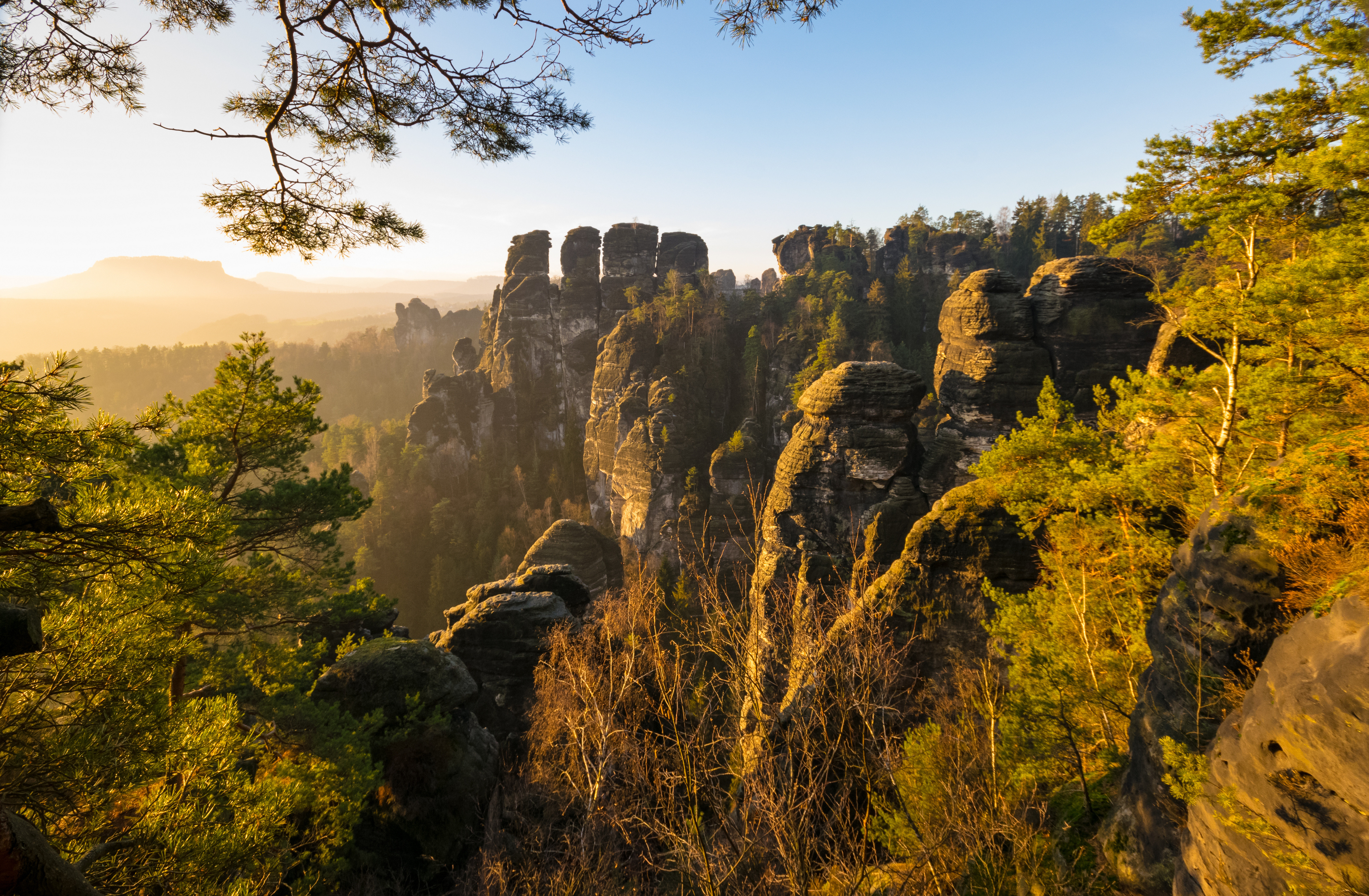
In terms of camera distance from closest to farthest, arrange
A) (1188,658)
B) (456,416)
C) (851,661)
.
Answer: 1. (1188,658)
2. (851,661)
3. (456,416)

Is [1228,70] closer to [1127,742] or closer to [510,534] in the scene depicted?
[1127,742]

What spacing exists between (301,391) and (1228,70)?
1500 centimetres

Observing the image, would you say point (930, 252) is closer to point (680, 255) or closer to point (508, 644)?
point (680, 255)

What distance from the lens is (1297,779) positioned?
13.7 ft

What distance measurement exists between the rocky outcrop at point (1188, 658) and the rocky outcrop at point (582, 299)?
146ft

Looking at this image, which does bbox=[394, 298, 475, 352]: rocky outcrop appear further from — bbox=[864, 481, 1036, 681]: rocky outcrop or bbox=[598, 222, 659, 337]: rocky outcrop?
bbox=[864, 481, 1036, 681]: rocky outcrop

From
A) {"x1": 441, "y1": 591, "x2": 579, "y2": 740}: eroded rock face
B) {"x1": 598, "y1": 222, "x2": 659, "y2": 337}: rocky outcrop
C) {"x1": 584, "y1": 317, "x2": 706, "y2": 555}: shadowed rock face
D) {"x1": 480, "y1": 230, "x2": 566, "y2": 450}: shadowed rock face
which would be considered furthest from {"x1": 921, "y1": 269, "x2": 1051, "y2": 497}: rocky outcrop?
A: {"x1": 480, "y1": 230, "x2": 566, "y2": 450}: shadowed rock face

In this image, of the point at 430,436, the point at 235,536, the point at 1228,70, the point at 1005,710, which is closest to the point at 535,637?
the point at 235,536

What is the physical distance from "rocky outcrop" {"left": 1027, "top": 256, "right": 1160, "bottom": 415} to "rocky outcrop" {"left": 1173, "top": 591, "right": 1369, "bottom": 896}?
19.4 meters

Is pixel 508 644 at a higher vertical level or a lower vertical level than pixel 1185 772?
lower

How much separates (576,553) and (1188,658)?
A: 95.8 feet

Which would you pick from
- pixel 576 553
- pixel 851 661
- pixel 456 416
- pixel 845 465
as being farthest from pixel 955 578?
pixel 456 416

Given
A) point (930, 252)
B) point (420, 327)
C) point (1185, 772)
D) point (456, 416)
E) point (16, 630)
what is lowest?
point (456, 416)

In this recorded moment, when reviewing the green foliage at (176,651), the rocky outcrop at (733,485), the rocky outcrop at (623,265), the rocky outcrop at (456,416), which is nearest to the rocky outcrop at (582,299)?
the rocky outcrop at (623,265)
